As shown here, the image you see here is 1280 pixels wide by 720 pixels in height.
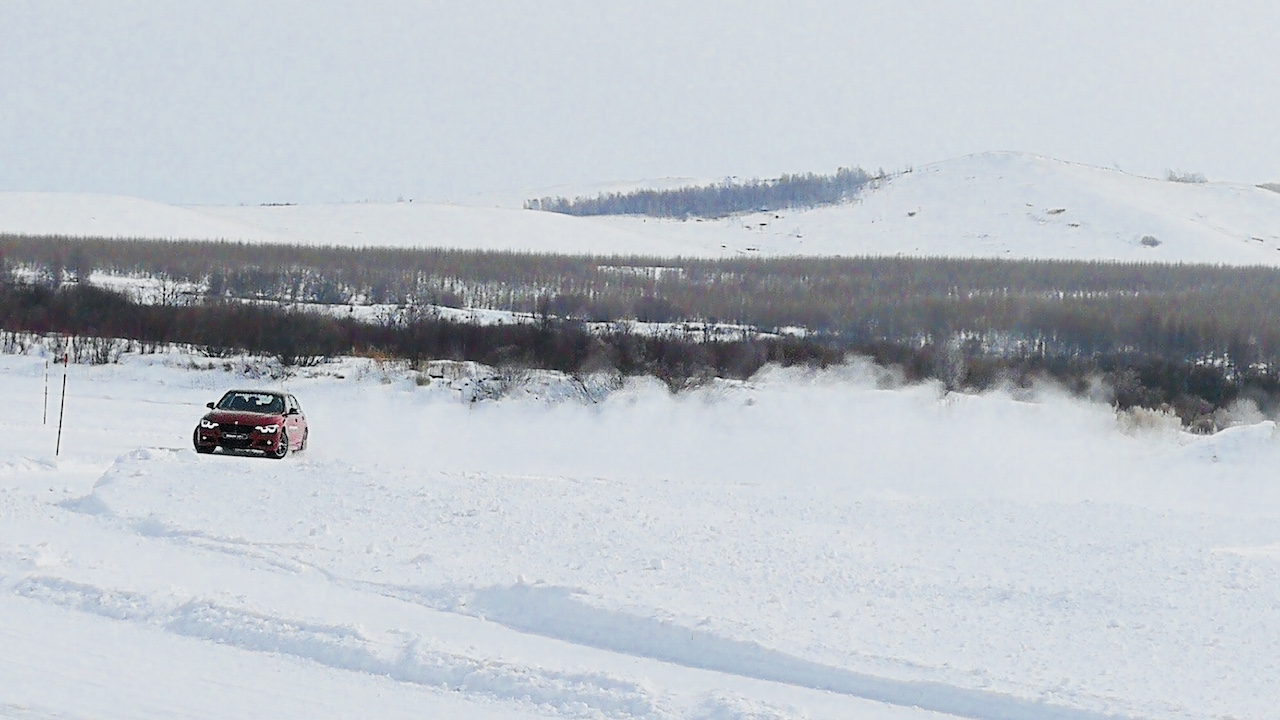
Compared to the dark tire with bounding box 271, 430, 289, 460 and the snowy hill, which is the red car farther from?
the snowy hill

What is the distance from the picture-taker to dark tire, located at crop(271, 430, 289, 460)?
73.2ft

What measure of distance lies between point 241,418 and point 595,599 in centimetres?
1301

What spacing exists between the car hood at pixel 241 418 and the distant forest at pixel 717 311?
19.8m

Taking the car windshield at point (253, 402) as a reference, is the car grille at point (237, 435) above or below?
below

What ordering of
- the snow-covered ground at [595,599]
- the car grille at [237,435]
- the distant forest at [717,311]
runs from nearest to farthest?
1. the snow-covered ground at [595,599]
2. the car grille at [237,435]
3. the distant forest at [717,311]

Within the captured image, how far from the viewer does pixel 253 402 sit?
76.8 ft

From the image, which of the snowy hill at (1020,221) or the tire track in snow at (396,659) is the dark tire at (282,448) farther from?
the snowy hill at (1020,221)

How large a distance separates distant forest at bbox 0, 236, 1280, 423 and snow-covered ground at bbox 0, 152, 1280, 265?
19.9m

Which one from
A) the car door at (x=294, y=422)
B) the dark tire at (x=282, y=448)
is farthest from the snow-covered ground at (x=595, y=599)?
the car door at (x=294, y=422)

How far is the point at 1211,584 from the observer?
39.8 ft

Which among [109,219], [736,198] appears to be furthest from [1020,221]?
[109,219]

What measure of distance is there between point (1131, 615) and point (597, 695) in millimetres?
5264

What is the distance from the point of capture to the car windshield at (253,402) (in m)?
23.1

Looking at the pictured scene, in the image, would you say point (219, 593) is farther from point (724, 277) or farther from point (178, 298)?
point (724, 277)
